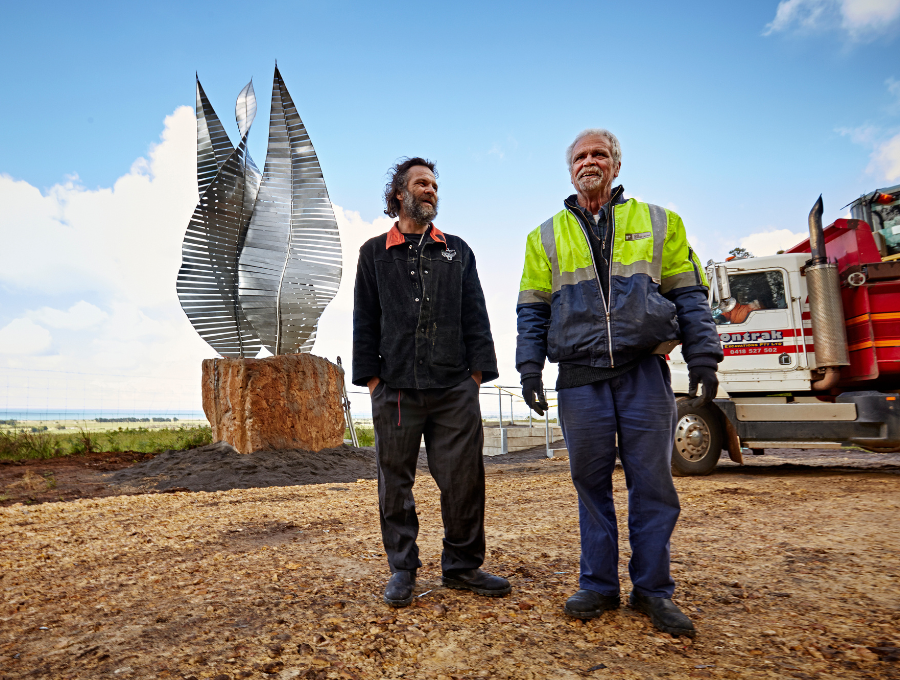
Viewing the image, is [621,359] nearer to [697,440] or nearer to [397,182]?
[397,182]

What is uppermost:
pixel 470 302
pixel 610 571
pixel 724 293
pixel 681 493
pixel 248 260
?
pixel 248 260

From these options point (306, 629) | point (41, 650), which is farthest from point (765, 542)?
point (41, 650)

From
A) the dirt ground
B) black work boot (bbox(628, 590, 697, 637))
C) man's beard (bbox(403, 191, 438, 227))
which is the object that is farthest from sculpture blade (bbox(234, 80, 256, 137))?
black work boot (bbox(628, 590, 697, 637))

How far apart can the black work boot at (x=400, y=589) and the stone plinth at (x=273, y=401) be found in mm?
6367

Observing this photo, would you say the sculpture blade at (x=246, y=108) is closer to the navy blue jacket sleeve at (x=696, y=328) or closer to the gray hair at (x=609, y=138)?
the gray hair at (x=609, y=138)

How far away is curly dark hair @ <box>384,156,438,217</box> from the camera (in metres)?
2.99

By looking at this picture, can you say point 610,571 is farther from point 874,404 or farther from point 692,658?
point 874,404

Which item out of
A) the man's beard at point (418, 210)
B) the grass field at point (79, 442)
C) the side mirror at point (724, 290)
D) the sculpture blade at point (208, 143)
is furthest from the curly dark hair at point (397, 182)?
→ the grass field at point (79, 442)

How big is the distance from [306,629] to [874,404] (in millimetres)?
6921

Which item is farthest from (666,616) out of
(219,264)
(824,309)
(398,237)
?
(219,264)

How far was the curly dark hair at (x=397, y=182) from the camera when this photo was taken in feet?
9.80

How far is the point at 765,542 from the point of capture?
143 inches

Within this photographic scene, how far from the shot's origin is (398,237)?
2.89 metres

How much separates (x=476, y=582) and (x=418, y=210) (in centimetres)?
178
